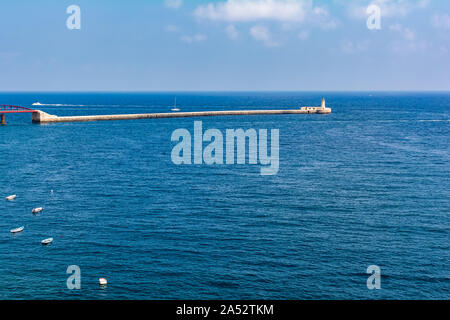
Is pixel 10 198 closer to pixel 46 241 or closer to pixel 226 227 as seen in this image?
pixel 46 241

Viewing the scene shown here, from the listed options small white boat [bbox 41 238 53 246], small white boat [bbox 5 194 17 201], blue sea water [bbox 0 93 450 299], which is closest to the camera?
blue sea water [bbox 0 93 450 299]

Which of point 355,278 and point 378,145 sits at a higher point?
point 378,145

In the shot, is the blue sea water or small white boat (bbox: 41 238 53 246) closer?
the blue sea water

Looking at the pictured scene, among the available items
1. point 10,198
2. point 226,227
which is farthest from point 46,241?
point 10,198

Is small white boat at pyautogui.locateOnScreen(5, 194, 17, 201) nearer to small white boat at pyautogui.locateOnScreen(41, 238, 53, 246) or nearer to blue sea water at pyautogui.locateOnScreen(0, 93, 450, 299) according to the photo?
blue sea water at pyautogui.locateOnScreen(0, 93, 450, 299)

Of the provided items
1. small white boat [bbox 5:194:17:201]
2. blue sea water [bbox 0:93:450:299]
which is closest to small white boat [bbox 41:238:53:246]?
blue sea water [bbox 0:93:450:299]

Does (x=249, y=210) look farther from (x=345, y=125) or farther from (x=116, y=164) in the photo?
(x=345, y=125)
